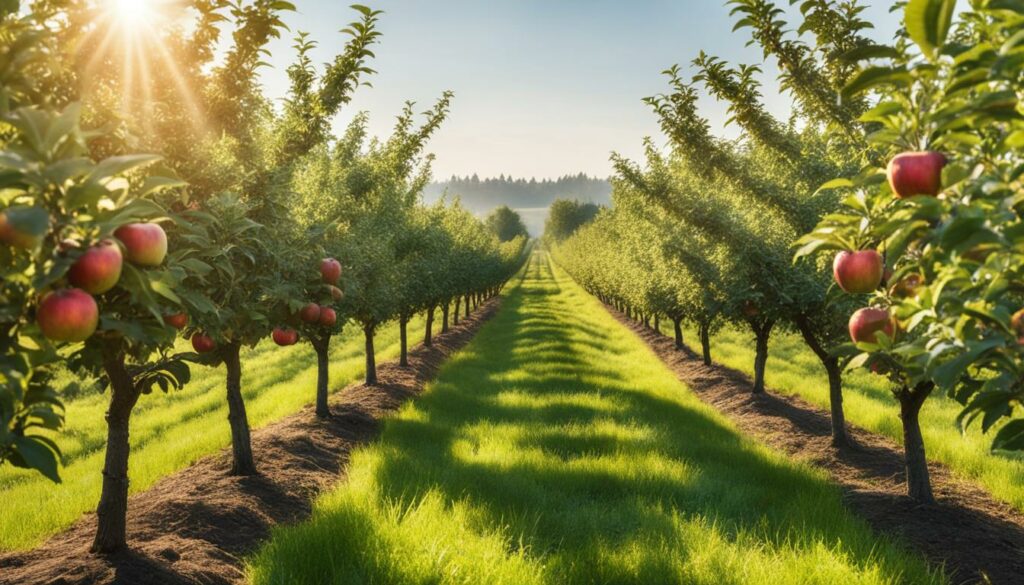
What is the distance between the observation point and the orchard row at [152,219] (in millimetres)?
1840

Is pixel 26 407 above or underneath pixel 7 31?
underneath

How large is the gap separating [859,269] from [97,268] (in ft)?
8.75

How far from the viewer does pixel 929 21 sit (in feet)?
5.94

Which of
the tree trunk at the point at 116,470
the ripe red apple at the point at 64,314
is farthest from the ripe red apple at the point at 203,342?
the ripe red apple at the point at 64,314

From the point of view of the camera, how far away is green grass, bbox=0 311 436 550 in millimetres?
5992

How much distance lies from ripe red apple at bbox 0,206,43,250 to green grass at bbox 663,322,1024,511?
434 cm

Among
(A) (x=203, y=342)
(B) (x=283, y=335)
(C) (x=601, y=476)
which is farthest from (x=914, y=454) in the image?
(A) (x=203, y=342)

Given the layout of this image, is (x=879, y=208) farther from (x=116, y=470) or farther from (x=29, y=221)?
(x=116, y=470)

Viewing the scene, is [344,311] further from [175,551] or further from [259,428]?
[175,551]

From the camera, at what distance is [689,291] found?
41.5 feet

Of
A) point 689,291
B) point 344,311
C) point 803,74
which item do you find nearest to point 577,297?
point 689,291

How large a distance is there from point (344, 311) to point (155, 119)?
4617mm

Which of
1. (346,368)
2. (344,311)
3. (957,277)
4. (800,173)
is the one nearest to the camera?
(957,277)

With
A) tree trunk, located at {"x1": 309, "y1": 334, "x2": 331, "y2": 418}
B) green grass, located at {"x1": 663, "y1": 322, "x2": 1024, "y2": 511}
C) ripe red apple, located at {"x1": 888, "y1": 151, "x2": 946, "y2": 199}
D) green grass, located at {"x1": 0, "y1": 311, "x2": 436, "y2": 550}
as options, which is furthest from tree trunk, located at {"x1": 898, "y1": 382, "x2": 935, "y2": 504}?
green grass, located at {"x1": 0, "y1": 311, "x2": 436, "y2": 550}
